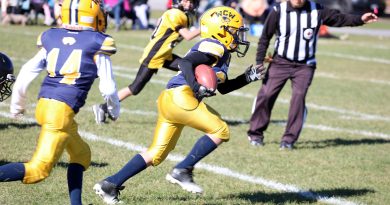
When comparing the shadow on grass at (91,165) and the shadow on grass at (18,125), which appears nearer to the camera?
the shadow on grass at (91,165)

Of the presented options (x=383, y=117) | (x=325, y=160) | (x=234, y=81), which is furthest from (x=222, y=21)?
(x=383, y=117)

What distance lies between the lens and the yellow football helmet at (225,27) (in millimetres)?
5559

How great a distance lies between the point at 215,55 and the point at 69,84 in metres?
1.16

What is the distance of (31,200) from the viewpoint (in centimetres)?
555

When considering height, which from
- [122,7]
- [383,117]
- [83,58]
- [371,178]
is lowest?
[122,7]

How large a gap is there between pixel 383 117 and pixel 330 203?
455 centimetres

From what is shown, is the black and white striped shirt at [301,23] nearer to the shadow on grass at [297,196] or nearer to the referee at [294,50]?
the referee at [294,50]

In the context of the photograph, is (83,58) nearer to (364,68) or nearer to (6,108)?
(6,108)

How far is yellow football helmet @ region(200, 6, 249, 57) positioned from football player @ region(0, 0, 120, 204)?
0.93m

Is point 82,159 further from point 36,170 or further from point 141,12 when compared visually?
point 141,12

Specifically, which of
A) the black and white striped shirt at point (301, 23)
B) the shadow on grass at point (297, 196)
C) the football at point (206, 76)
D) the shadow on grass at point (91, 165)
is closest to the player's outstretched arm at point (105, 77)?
the football at point (206, 76)

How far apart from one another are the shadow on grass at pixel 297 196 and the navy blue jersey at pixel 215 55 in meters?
0.96

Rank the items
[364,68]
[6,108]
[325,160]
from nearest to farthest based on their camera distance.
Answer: [325,160], [6,108], [364,68]

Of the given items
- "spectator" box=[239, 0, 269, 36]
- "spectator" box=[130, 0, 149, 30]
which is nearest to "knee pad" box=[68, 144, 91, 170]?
"spectator" box=[239, 0, 269, 36]
